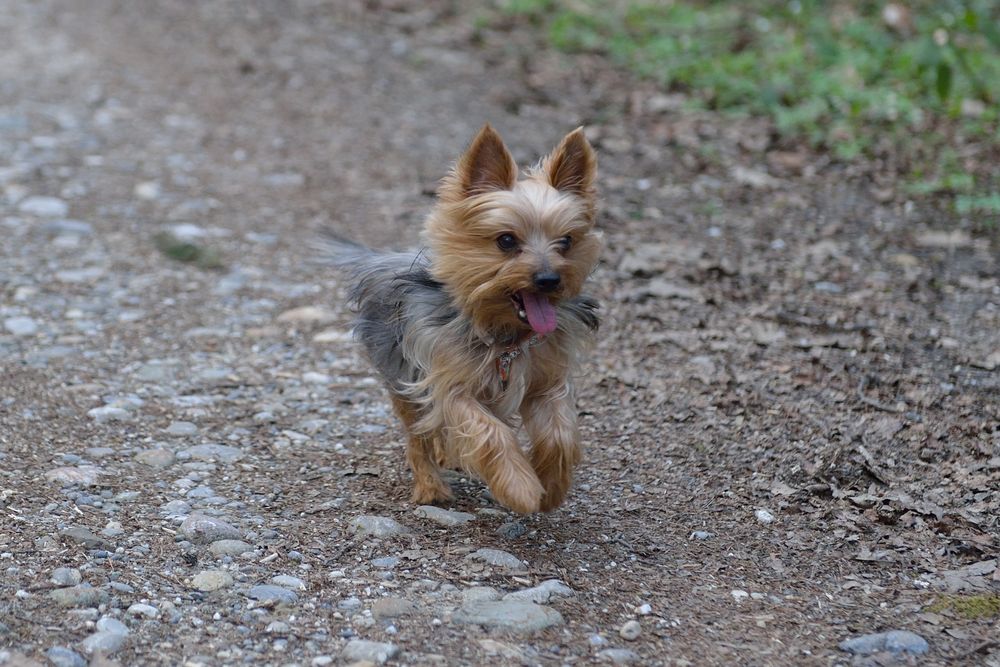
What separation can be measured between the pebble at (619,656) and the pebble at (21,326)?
4303 millimetres

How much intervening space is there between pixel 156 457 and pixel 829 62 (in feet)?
26.8

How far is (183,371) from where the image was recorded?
6.63 metres

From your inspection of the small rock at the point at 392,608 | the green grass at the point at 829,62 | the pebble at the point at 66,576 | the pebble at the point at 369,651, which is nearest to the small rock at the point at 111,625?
the pebble at the point at 66,576

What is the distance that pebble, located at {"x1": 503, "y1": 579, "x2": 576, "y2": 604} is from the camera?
14.4 ft

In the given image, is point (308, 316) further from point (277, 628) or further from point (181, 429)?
point (277, 628)

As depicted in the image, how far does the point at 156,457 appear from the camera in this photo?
18.1ft

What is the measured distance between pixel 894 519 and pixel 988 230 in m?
4.04

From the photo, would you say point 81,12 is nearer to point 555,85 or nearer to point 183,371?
point 555,85

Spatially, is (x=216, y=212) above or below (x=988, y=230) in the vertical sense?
below

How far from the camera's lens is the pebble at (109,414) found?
232 inches

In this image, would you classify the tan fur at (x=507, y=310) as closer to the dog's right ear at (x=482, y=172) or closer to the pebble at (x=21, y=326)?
the dog's right ear at (x=482, y=172)

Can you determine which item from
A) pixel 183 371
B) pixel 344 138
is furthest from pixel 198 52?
Result: pixel 183 371

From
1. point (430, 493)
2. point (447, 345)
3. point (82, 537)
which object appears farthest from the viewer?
point (430, 493)

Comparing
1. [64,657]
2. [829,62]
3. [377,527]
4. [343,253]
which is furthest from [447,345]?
[829,62]
